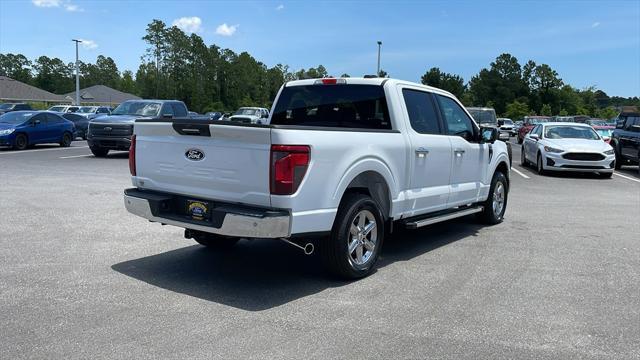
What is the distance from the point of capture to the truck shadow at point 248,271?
16.4ft

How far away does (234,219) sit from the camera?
4.73m

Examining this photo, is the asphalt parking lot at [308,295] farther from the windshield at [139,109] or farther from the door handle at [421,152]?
the windshield at [139,109]

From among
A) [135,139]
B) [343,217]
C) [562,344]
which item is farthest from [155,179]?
[562,344]

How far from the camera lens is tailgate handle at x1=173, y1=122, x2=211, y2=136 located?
4965 mm

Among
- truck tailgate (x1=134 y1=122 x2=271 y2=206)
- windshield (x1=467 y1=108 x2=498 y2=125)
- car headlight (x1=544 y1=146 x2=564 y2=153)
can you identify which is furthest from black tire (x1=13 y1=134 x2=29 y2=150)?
car headlight (x1=544 y1=146 x2=564 y2=153)

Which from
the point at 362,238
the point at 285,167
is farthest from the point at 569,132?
the point at 285,167

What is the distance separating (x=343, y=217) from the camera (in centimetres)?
523

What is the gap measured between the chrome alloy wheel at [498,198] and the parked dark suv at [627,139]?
10.7 metres

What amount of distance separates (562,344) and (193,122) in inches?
137

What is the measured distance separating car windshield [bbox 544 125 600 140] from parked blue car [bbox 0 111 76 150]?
1846cm

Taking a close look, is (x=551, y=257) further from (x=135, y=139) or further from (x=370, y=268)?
(x=135, y=139)

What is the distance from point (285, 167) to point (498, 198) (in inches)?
201

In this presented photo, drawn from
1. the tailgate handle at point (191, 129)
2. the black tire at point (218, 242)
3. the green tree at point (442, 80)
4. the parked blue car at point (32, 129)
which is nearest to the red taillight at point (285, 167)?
the tailgate handle at point (191, 129)

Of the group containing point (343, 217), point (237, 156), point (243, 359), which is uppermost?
point (237, 156)
